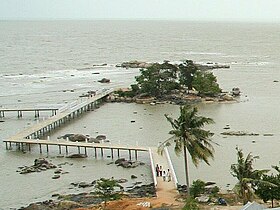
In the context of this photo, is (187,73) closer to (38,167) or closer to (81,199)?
(38,167)

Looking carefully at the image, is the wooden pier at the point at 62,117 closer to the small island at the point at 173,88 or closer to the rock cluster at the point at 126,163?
the small island at the point at 173,88

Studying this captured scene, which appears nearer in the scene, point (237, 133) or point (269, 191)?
point (269, 191)

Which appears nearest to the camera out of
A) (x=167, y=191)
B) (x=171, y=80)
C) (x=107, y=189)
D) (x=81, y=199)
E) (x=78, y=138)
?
(x=107, y=189)

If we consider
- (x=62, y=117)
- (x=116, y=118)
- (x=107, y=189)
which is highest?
(x=62, y=117)

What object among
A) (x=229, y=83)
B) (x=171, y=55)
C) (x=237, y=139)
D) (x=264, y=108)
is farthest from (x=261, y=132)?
(x=171, y=55)

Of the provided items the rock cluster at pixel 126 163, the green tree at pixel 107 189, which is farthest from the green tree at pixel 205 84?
the green tree at pixel 107 189

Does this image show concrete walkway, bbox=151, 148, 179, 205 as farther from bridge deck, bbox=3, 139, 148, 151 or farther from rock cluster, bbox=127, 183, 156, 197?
bridge deck, bbox=3, 139, 148, 151

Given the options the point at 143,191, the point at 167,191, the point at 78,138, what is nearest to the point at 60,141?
the point at 78,138

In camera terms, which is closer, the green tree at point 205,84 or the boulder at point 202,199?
the boulder at point 202,199
